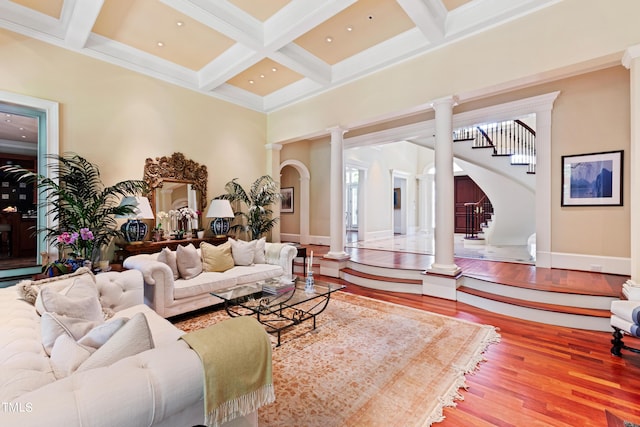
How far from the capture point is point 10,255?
533cm

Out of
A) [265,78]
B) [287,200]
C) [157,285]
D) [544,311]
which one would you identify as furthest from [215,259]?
[287,200]

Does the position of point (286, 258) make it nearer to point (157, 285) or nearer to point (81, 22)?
point (157, 285)

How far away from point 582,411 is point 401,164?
8.98 metres

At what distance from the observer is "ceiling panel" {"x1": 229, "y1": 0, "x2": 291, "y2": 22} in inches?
139

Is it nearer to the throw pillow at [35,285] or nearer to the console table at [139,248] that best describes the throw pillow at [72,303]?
the throw pillow at [35,285]

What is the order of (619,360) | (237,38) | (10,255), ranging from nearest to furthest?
1. (619,360)
2. (237,38)
3. (10,255)

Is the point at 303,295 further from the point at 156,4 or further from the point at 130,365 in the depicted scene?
the point at 156,4

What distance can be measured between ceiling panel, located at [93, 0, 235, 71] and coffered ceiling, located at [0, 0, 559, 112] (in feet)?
0.04

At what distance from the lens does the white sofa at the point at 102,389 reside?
87 centimetres

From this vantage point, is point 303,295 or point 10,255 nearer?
point 303,295

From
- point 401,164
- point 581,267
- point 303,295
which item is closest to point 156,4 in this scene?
point 303,295

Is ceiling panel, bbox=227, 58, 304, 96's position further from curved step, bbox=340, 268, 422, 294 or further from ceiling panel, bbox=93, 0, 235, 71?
curved step, bbox=340, 268, 422, 294

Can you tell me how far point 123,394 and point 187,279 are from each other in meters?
→ 2.81

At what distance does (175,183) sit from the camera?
5.15m
